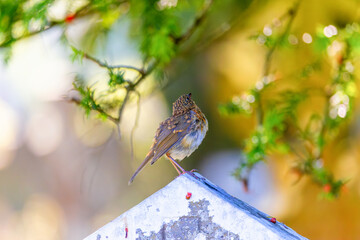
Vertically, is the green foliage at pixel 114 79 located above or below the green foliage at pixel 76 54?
below

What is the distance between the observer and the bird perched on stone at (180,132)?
3.13 meters

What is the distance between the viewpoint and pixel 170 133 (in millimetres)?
3191

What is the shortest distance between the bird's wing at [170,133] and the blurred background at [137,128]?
60 centimetres

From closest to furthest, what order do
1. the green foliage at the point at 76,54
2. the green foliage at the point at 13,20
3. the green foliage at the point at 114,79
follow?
the green foliage at the point at 76,54 < the green foliage at the point at 114,79 < the green foliage at the point at 13,20

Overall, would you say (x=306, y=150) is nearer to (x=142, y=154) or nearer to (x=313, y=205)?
(x=313, y=205)

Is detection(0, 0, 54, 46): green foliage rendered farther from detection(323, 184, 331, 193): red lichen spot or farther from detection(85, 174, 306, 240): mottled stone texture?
detection(323, 184, 331, 193): red lichen spot

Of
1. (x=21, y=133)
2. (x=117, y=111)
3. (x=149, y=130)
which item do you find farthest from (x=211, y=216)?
(x=21, y=133)

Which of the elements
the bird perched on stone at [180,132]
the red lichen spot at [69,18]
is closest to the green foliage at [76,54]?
the bird perched on stone at [180,132]

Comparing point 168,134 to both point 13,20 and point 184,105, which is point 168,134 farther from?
point 13,20

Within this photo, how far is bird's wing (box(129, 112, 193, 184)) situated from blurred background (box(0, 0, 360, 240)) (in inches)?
22.9

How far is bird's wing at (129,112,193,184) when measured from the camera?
3.08m

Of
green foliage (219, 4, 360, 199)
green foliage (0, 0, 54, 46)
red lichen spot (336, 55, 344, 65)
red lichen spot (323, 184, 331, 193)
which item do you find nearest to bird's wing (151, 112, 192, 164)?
green foliage (0, 0, 54, 46)

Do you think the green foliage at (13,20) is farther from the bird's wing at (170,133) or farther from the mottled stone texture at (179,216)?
the mottled stone texture at (179,216)

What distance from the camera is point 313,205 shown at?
23.0 feet
